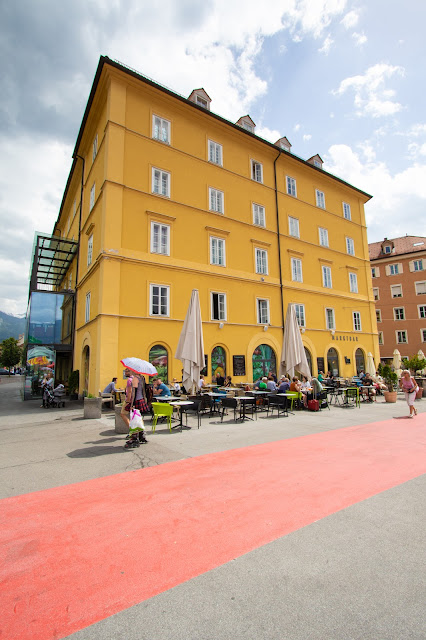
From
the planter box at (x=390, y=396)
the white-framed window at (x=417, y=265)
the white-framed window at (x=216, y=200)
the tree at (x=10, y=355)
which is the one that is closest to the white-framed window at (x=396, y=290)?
the white-framed window at (x=417, y=265)

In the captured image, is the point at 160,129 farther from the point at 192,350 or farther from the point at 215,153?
the point at 192,350

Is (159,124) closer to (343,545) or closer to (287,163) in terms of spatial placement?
(287,163)

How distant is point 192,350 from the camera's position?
41.5 ft

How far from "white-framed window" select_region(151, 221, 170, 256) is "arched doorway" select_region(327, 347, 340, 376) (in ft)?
49.7

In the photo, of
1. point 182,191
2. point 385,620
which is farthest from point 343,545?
point 182,191

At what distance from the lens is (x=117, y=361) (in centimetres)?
1566

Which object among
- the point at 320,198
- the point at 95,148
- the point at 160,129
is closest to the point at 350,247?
the point at 320,198

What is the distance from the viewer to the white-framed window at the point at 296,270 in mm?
24578

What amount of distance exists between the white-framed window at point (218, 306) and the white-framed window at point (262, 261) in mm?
3800

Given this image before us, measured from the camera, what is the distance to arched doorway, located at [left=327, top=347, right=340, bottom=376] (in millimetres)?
25766

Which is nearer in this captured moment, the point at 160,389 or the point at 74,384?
the point at 160,389

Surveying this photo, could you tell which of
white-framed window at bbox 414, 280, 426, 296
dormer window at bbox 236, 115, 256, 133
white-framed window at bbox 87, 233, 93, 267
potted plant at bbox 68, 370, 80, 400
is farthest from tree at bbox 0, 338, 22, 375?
white-framed window at bbox 414, 280, 426, 296

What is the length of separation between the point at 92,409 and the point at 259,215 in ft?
56.0

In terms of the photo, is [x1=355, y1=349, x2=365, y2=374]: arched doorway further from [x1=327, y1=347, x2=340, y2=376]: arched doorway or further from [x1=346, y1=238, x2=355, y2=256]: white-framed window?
A: [x1=346, y1=238, x2=355, y2=256]: white-framed window
